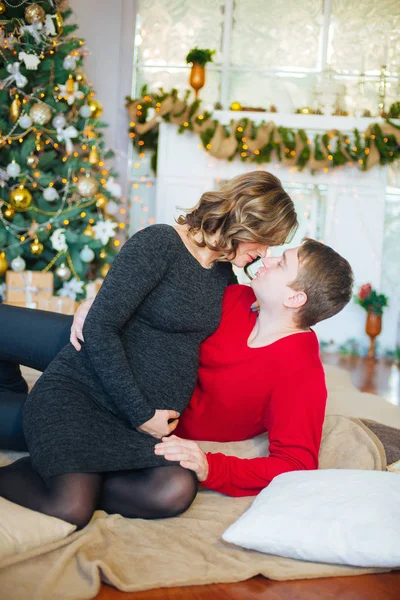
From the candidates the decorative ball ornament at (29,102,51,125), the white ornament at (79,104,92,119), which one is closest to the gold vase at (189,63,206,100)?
the white ornament at (79,104,92,119)

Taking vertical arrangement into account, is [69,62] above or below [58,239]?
above

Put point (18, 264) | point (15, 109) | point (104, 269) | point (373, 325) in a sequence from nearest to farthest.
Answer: point (15, 109), point (18, 264), point (104, 269), point (373, 325)

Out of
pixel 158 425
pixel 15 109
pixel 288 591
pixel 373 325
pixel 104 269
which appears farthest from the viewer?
pixel 373 325

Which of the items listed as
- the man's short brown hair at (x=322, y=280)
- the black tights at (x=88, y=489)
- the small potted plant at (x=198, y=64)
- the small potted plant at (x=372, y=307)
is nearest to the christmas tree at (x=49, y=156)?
the small potted plant at (x=198, y=64)

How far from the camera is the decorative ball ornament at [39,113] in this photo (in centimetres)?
461

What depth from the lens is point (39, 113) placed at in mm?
4621

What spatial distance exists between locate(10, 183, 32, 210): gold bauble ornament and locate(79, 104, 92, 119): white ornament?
0.72 meters

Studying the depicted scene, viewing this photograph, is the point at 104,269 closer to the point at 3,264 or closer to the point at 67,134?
the point at 3,264

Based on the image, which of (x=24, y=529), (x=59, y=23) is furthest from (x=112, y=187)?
(x=24, y=529)

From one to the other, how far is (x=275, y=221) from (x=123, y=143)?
463 cm

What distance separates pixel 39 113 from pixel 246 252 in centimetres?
315

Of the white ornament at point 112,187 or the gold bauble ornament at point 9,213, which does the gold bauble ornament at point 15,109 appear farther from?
the white ornament at point 112,187

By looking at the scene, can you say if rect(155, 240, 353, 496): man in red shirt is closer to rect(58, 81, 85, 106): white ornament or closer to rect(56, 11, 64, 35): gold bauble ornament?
rect(58, 81, 85, 106): white ornament

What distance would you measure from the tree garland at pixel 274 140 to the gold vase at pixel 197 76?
31 centimetres
